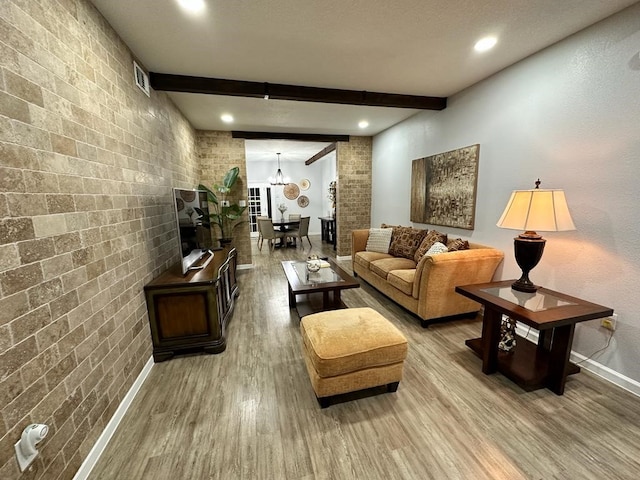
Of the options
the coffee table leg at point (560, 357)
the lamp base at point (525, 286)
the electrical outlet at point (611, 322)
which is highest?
the lamp base at point (525, 286)

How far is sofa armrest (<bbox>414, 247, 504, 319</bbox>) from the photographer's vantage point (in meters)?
2.56

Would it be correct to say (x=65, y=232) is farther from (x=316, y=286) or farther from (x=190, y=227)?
(x=316, y=286)

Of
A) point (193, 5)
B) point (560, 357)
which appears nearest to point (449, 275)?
point (560, 357)

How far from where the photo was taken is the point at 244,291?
3947 mm

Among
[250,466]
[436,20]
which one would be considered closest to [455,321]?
[250,466]

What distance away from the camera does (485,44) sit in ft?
7.20

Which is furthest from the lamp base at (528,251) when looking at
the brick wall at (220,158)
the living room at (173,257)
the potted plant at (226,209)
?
the brick wall at (220,158)

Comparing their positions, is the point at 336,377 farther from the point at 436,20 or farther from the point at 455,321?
the point at 436,20

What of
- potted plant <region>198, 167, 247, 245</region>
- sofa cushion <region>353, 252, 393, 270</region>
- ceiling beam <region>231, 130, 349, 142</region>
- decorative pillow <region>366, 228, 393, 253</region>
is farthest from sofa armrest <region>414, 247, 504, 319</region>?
ceiling beam <region>231, 130, 349, 142</region>

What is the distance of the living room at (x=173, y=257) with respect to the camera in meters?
1.11

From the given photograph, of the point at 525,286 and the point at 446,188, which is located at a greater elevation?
the point at 446,188

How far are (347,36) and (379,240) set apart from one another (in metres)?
2.79

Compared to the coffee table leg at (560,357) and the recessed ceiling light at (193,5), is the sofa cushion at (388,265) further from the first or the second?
the recessed ceiling light at (193,5)

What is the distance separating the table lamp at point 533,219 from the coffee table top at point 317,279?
1.42 metres
